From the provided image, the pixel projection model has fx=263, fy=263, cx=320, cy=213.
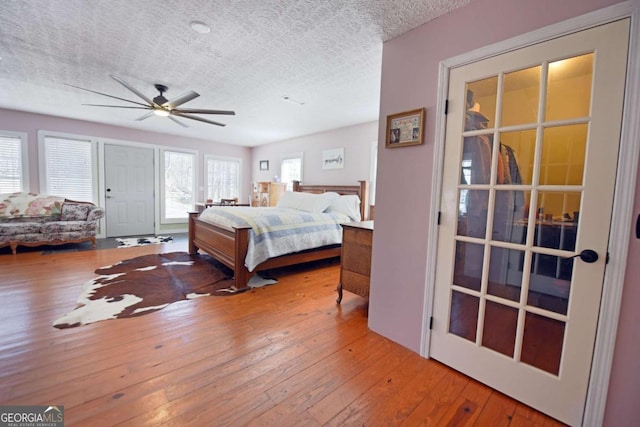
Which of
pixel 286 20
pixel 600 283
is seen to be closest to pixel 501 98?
pixel 600 283

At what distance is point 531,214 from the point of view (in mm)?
1463

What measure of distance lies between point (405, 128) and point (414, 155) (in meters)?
0.22

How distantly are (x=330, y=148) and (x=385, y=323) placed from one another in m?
3.98

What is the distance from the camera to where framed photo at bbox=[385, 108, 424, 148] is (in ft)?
6.18

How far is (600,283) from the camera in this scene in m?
1.27

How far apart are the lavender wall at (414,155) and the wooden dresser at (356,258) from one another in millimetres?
233

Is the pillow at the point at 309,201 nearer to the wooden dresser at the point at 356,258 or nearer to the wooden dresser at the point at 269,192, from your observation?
the wooden dresser at the point at 269,192

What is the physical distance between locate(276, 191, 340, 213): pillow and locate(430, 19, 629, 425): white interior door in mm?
2707

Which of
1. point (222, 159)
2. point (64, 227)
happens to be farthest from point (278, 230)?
point (222, 159)

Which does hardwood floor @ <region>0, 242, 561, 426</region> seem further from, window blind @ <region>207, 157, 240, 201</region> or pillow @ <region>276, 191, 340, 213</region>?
window blind @ <region>207, 157, 240, 201</region>

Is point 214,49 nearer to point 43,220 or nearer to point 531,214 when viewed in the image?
point 531,214

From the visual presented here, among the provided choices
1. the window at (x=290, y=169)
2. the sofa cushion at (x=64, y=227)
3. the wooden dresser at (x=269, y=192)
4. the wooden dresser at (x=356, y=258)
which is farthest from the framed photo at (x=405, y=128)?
the sofa cushion at (x=64, y=227)

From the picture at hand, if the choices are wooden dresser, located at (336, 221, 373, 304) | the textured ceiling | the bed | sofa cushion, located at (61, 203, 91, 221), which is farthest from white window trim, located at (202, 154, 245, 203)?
wooden dresser, located at (336, 221, 373, 304)

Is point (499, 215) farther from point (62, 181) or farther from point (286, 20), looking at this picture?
point (62, 181)
